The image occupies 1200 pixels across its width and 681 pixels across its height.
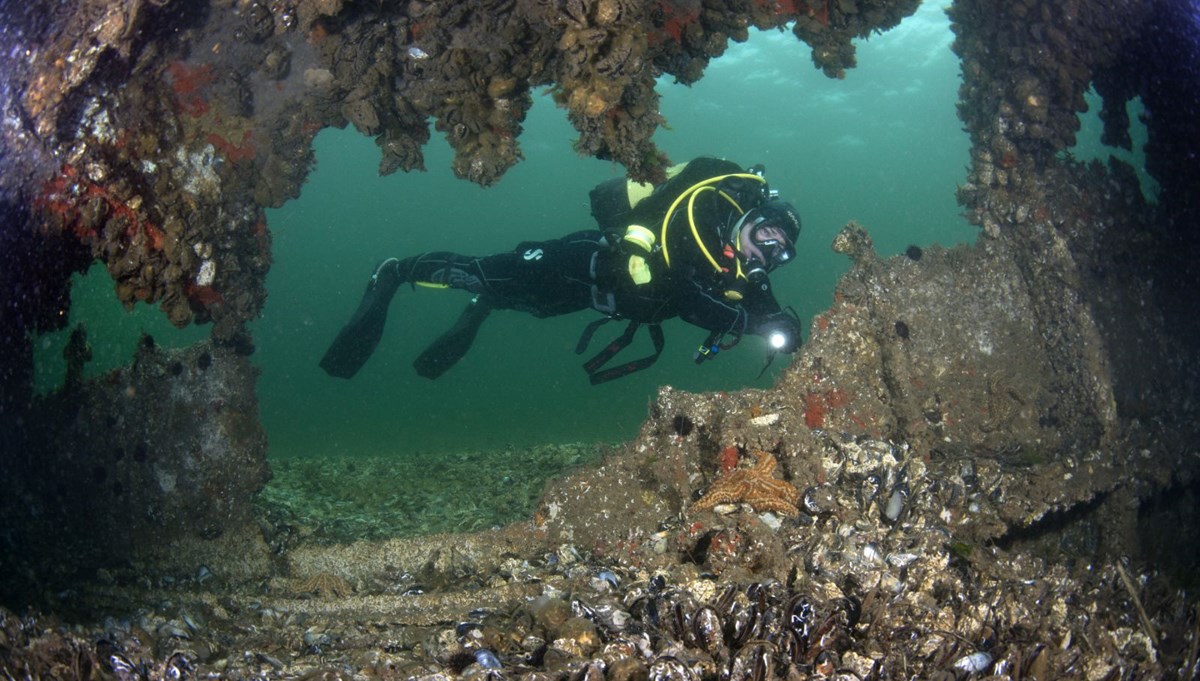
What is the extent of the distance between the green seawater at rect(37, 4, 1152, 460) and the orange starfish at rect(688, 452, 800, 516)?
1649mm

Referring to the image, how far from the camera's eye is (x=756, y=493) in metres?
4.20

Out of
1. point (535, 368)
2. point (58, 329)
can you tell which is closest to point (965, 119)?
point (58, 329)

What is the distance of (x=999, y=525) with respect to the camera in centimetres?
438

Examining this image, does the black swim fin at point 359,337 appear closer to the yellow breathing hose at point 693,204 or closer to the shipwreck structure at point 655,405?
the shipwreck structure at point 655,405

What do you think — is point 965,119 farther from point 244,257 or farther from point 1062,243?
point 244,257

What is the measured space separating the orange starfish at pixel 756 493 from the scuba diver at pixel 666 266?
1.90 metres

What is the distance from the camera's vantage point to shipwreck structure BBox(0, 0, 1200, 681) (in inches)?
123

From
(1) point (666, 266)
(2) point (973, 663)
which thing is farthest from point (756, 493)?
(1) point (666, 266)

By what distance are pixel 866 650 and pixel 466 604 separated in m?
2.34

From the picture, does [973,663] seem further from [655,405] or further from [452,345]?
[452,345]

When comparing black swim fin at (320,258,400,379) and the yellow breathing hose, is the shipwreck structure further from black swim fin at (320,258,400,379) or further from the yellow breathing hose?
black swim fin at (320,258,400,379)

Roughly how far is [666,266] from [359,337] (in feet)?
14.5

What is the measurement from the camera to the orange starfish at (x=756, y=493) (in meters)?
4.14

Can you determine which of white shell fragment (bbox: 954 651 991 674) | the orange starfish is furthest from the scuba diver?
white shell fragment (bbox: 954 651 991 674)
